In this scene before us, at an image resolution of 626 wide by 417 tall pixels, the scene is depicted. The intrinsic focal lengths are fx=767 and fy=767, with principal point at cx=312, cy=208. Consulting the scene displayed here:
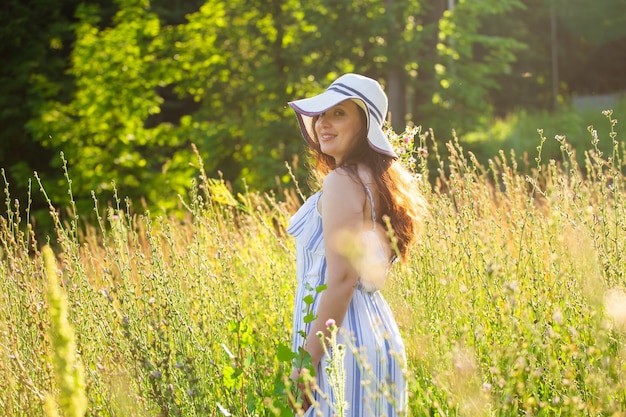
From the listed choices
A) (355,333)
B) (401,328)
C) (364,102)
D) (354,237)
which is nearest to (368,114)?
(364,102)

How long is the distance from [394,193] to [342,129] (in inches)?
12.1

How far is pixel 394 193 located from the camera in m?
2.59

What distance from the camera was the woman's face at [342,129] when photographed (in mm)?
2701

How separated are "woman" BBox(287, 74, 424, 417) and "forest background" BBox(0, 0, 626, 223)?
7.93 metres

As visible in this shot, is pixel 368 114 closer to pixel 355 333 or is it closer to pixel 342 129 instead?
pixel 342 129

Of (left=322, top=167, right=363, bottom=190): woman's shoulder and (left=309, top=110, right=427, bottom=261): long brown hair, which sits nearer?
(left=322, top=167, right=363, bottom=190): woman's shoulder

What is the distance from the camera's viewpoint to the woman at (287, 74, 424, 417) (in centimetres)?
245

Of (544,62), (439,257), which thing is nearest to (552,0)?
(544,62)

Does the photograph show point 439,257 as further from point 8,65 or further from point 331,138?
point 8,65

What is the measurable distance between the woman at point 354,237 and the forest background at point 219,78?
7934mm

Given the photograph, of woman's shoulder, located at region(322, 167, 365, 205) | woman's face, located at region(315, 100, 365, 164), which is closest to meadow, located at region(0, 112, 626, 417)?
woman's shoulder, located at region(322, 167, 365, 205)

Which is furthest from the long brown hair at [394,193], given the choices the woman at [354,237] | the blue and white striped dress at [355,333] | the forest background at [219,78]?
the forest background at [219,78]

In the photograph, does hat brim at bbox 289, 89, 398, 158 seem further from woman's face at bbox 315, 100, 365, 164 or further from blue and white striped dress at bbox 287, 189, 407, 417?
blue and white striped dress at bbox 287, 189, 407, 417

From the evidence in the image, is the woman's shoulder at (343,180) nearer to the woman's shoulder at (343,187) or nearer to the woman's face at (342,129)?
the woman's shoulder at (343,187)
